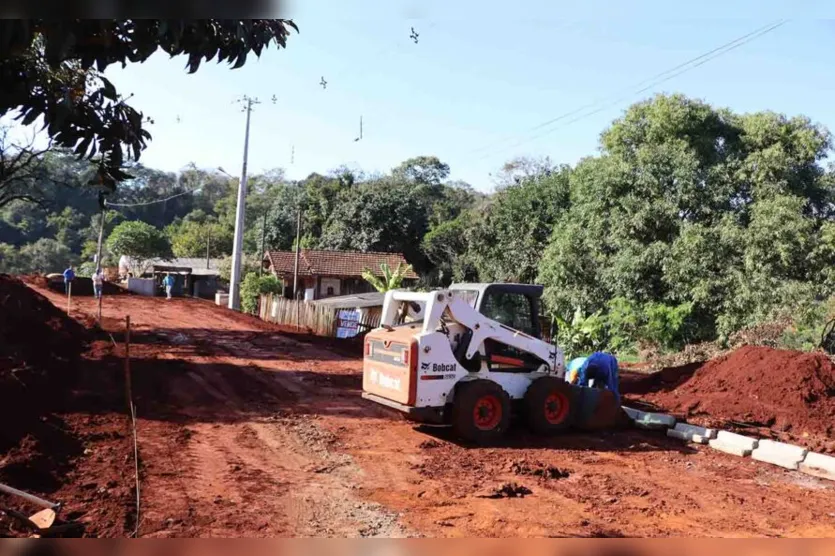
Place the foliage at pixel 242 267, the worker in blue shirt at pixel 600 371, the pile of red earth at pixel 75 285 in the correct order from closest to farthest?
the worker in blue shirt at pixel 600 371
the pile of red earth at pixel 75 285
the foliage at pixel 242 267

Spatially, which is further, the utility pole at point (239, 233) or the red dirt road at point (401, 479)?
the utility pole at point (239, 233)

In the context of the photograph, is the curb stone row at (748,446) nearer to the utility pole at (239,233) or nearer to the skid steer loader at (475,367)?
the skid steer loader at (475,367)

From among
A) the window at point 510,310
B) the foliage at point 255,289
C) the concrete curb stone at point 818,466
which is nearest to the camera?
the concrete curb stone at point 818,466

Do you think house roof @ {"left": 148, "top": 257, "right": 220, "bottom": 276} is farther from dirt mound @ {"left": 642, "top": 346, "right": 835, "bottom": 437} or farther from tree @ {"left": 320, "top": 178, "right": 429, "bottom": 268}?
dirt mound @ {"left": 642, "top": 346, "right": 835, "bottom": 437}

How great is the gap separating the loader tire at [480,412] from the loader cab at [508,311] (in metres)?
0.48

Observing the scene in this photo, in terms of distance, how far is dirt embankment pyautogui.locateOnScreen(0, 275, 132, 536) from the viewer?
571 cm

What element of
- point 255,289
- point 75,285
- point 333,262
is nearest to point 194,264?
point 75,285

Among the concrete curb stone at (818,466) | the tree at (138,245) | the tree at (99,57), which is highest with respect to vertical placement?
the tree at (138,245)

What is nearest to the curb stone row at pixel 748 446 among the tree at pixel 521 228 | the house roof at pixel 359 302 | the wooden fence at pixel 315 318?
the wooden fence at pixel 315 318

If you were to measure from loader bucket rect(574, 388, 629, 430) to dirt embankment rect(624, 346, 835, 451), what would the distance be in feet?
5.99

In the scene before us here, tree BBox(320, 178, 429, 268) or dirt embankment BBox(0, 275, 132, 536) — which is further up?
tree BBox(320, 178, 429, 268)

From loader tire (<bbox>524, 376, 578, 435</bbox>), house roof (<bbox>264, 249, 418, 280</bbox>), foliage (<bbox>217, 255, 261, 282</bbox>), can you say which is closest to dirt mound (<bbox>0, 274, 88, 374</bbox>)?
loader tire (<bbox>524, 376, 578, 435</bbox>)

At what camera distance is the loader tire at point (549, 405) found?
30.0 feet

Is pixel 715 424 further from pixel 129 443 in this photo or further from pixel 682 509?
pixel 129 443
